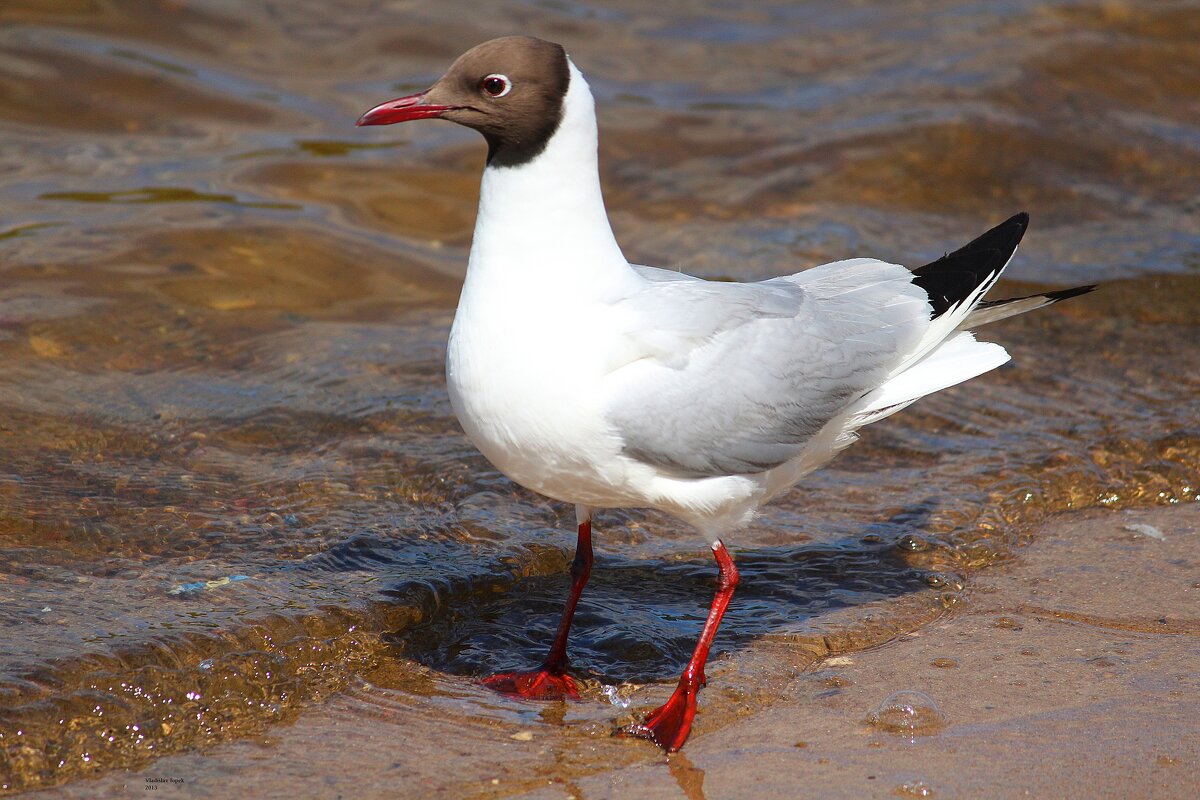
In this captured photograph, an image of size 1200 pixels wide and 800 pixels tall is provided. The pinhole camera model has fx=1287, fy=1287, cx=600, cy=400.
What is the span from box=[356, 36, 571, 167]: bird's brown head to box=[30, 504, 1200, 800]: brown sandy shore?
75.6 inches

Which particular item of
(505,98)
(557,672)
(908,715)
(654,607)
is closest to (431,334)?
(654,607)

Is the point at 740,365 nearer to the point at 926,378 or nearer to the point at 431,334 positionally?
the point at 926,378

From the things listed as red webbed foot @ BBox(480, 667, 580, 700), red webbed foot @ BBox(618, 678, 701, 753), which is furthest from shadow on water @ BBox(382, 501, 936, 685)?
red webbed foot @ BBox(618, 678, 701, 753)

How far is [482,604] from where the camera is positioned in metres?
5.16

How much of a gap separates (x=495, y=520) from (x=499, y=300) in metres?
1.74

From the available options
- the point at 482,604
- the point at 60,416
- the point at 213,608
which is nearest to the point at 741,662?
the point at 482,604

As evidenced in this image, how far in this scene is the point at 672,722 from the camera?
4.24 meters

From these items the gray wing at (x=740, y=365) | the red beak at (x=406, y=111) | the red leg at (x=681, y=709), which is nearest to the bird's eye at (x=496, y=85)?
the red beak at (x=406, y=111)

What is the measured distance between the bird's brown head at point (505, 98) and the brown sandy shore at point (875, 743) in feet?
6.30

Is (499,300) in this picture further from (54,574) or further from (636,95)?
(636,95)

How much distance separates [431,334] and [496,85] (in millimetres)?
3433

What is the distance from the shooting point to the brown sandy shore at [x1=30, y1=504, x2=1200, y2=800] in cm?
383

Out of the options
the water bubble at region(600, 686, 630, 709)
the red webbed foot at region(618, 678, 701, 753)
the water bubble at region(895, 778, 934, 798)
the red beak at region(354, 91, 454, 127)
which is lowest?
the water bubble at region(600, 686, 630, 709)

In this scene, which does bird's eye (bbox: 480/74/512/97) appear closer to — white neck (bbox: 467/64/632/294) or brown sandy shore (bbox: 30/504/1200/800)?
white neck (bbox: 467/64/632/294)
